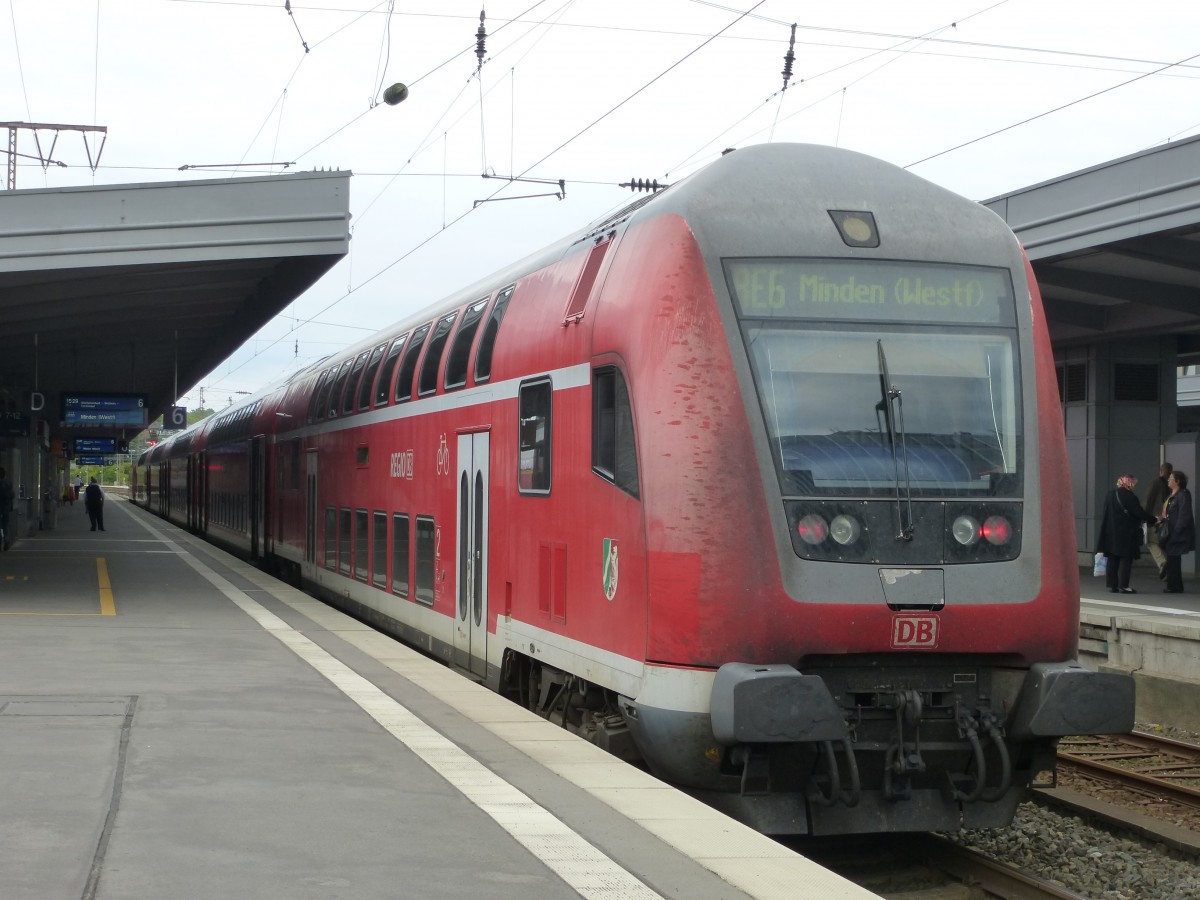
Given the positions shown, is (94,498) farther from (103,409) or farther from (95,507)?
(103,409)

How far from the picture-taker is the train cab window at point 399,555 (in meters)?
13.3

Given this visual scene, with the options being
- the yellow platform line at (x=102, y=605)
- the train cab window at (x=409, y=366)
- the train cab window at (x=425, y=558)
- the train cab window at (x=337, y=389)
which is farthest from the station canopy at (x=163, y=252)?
the train cab window at (x=425, y=558)

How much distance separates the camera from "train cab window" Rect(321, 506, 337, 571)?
17297 millimetres

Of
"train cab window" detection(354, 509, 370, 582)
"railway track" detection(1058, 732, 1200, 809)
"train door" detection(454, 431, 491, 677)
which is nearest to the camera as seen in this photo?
"railway track" detection(1058, 732, 1200, 809)

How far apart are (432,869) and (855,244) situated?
13.2 feet

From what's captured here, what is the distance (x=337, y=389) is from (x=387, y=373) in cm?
299

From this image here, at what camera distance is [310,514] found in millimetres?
19172

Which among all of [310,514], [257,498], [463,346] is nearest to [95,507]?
[257,498]

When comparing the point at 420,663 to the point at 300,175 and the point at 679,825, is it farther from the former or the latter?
the point at 300,175

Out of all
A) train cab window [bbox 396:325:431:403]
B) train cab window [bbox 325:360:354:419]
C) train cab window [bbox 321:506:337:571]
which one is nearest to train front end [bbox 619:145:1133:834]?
train cab window [bbox 396:325:431:403]

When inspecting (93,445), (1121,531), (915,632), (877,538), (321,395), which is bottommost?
(915,632)

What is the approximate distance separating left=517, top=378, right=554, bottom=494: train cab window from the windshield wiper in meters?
2.27

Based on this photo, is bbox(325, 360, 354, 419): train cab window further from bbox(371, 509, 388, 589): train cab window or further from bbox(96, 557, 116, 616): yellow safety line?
bbox(96, 557, 116, 616): yellow safety line

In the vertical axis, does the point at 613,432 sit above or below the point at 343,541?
above
